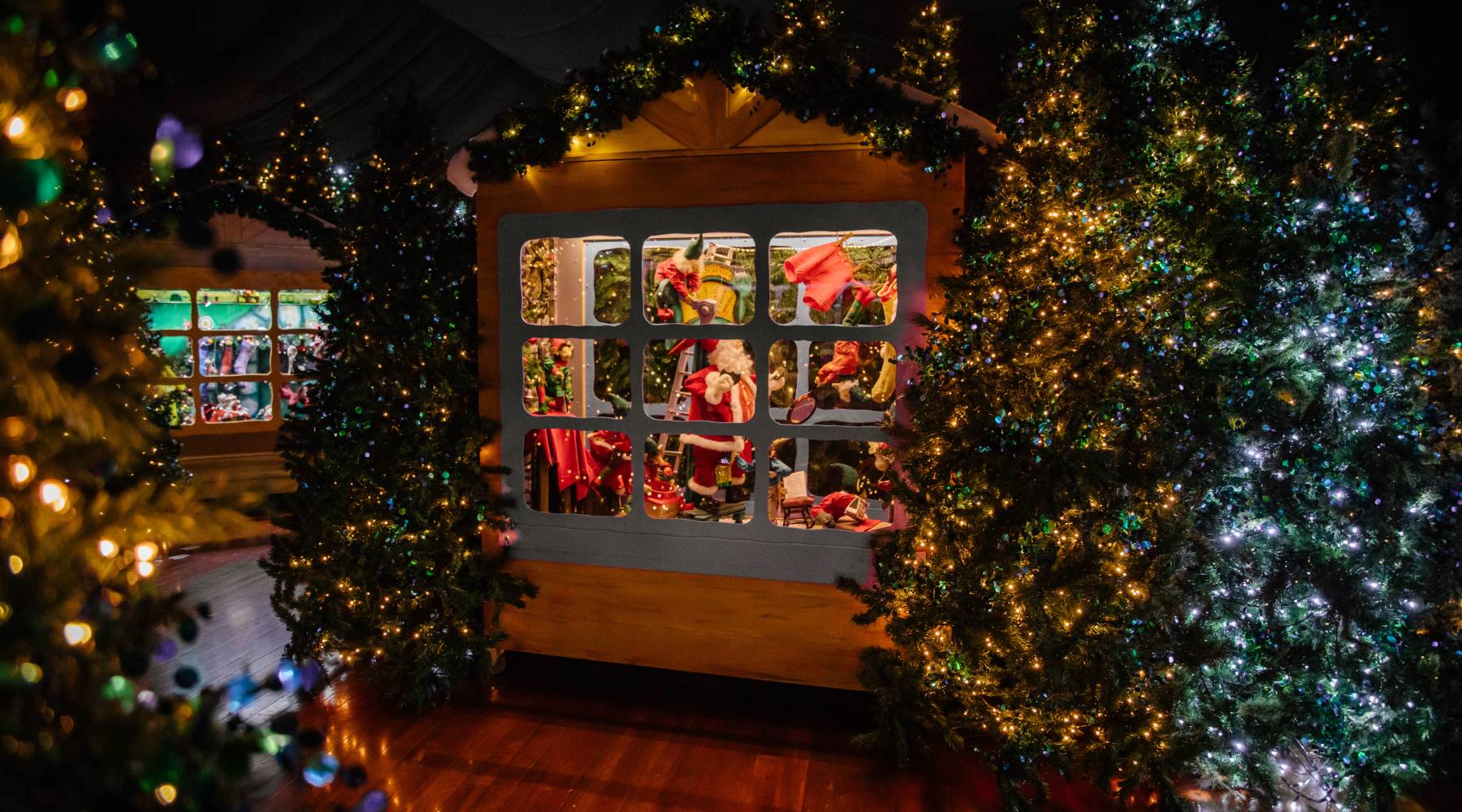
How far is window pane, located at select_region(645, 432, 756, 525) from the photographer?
3.23 metres

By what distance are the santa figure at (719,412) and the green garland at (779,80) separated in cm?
103

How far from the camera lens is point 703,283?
10.4ft

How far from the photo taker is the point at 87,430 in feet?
2.16

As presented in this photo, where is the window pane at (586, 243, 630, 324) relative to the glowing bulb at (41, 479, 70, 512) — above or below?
above

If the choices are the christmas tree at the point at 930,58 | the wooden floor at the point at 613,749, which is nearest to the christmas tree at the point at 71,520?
the wooden floor at the point at 613,749

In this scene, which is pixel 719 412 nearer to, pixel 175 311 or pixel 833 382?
pixel 833 382

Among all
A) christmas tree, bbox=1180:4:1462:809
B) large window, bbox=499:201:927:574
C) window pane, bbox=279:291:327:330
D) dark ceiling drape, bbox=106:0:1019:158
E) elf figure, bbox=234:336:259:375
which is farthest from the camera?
window pane, bbox=279:291:327:330

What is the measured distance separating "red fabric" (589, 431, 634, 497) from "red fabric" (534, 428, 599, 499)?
6 centimetres

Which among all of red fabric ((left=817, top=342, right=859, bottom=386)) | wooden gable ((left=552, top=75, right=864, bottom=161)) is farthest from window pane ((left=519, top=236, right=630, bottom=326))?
red fabric ((left=817, top=342, right=859, bottom=386))

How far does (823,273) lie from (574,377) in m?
1.35

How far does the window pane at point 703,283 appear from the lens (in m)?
3.15

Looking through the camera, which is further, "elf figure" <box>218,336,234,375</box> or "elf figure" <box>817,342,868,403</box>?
"elf figure" <box>218,336,234,375</box>

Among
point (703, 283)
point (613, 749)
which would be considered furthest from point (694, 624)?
point (703, 283)

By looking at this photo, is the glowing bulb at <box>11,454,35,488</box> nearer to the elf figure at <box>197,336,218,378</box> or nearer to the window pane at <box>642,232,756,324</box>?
the window pane at <box>642,232,756,324</box>
